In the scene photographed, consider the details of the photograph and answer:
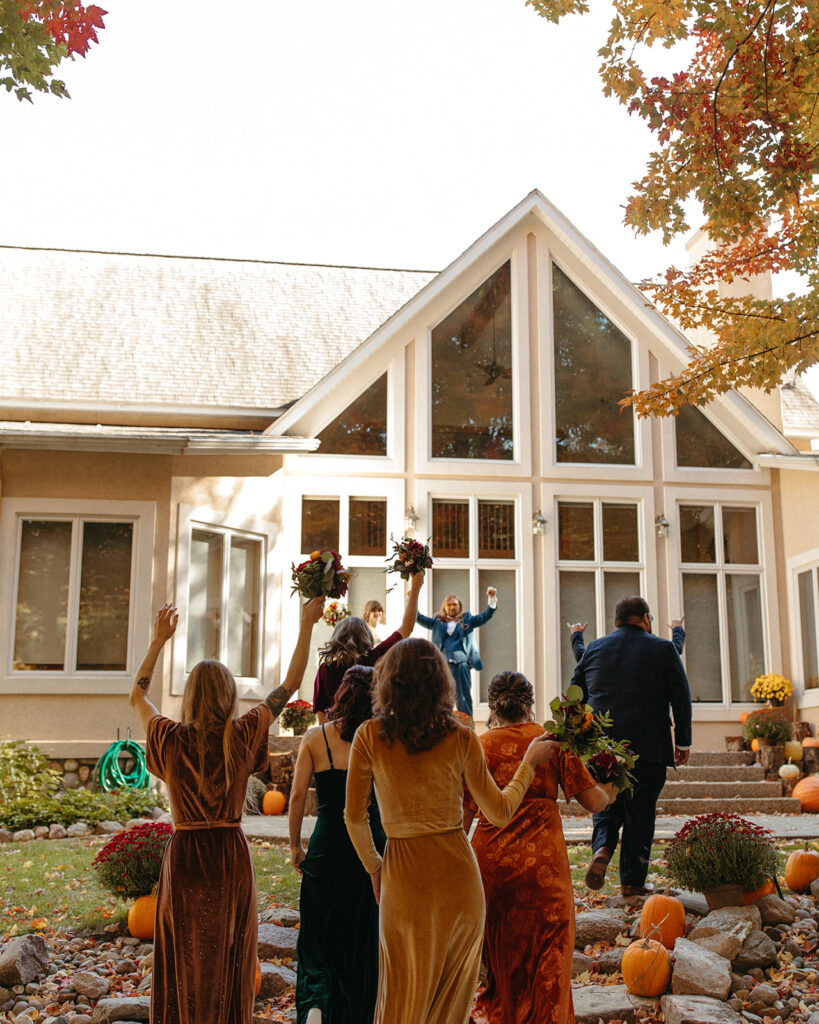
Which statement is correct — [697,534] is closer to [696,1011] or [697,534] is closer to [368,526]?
[368,526]

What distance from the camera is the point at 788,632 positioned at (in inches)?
536

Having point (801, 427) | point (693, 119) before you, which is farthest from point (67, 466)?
point (801, 427)

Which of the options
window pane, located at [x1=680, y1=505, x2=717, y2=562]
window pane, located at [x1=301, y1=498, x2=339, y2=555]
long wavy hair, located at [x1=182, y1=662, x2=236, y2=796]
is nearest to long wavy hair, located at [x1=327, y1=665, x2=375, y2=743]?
long wavy hair, located at [x1=182, y1=662, x2=236, y2=796]

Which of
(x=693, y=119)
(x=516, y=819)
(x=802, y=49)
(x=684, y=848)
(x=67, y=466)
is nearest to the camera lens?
(x=516, y=819)

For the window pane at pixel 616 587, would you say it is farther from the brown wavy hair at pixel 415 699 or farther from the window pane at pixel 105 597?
the brown wavy hair at pixel 415 699

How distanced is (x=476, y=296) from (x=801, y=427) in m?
5.00

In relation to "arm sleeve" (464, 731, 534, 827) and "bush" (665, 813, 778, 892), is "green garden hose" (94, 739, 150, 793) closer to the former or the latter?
"bush" (665, 813, 778, 892)

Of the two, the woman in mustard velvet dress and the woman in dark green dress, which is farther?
the woman in dark green dress

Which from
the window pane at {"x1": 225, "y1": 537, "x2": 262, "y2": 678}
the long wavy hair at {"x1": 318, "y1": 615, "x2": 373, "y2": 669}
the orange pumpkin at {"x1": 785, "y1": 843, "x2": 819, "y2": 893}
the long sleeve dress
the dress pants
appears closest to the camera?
the long sleeve dress

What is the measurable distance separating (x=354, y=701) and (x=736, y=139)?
512 centimetres

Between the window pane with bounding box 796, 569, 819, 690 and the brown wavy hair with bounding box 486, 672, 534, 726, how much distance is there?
9848mm

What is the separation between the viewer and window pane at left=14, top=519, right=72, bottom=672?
1164 centimetres

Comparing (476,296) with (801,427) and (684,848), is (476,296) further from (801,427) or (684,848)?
(684,848)

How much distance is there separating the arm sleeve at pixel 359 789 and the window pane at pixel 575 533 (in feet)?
33.0
